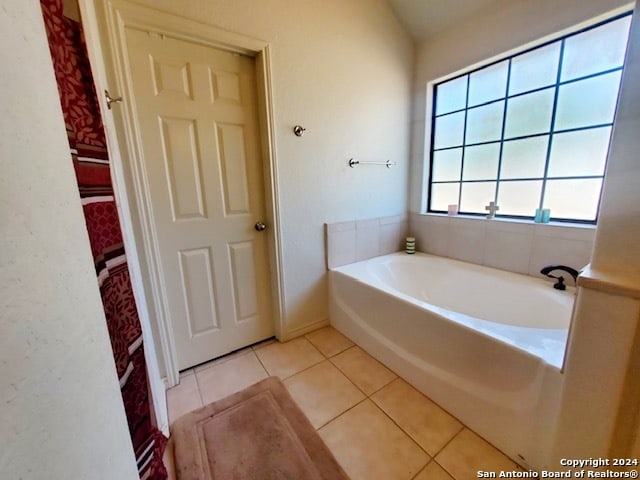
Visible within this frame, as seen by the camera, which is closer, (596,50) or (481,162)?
(596,50)

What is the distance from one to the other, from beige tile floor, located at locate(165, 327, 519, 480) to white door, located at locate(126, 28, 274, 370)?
0.24m

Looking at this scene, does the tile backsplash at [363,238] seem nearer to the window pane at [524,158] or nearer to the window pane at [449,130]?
the window pane at [449,130]

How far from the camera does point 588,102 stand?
1.58m

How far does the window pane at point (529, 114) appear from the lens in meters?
1.74

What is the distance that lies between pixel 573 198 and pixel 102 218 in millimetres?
2501

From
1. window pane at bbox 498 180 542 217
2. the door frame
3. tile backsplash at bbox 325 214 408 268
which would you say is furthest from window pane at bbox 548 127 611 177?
the door frame

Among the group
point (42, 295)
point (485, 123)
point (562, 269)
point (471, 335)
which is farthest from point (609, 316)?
point (485, 123)

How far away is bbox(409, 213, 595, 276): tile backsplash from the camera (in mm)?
1614

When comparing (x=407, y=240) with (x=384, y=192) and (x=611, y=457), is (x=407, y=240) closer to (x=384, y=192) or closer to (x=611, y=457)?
(x=384, y=192)

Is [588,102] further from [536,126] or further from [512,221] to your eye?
[512,221]

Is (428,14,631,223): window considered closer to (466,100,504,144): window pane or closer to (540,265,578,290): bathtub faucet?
(466,100,504,144): window pane

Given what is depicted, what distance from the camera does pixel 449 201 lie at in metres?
2.41

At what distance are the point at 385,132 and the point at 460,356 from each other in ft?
5.93

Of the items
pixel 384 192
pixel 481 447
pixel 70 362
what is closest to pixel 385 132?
pixel 384 192
